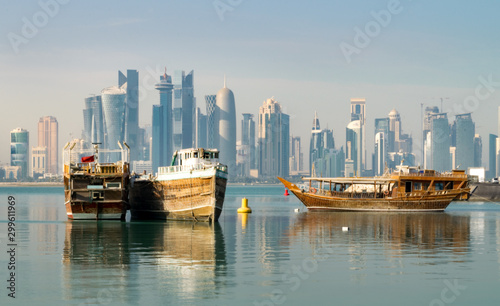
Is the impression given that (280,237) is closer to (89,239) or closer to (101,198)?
(89,239)

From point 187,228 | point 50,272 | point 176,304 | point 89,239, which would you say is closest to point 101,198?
point 187,228

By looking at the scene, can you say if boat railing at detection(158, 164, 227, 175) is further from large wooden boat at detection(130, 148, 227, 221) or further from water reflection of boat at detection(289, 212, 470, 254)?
water reflection of boat at detection(289, 212, 470, 254)

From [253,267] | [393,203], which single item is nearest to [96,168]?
[253,267]

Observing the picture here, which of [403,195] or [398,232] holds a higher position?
[403,195]

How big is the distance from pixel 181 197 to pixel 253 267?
1442 inches

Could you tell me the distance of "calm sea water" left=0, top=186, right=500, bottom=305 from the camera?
29594mm

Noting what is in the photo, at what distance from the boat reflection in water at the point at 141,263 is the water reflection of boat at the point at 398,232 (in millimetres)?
9722

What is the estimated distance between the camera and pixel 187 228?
65.2 meters

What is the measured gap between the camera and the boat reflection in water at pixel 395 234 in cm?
4752

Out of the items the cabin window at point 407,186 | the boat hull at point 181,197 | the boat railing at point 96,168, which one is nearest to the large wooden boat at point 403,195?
the cabin window at point 407,186

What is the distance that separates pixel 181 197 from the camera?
241 feet

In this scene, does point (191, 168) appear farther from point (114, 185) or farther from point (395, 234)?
point (395, 234)

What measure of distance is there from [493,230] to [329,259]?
101 feet

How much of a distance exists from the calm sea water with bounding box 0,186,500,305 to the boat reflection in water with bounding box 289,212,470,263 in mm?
142
